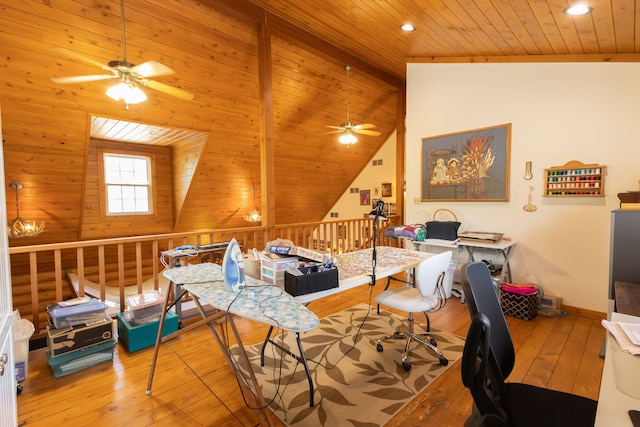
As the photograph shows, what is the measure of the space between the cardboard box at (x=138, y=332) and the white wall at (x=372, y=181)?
4.98 m

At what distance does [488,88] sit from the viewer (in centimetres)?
375

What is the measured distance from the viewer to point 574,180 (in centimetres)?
319

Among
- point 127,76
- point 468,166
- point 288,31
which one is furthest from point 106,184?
point 468,166

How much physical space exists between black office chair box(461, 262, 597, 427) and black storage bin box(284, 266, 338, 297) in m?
0.81

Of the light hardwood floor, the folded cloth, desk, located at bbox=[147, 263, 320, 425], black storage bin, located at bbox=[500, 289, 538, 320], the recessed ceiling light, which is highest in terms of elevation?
the recessed ceiling light

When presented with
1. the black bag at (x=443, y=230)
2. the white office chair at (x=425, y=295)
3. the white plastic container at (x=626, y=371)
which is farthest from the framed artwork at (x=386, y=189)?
the white plastic container at (x=626, y=371)

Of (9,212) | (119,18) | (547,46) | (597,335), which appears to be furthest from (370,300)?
(9,212)

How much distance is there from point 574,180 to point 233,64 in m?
4.28

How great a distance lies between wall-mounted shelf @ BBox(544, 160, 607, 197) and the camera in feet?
10.1

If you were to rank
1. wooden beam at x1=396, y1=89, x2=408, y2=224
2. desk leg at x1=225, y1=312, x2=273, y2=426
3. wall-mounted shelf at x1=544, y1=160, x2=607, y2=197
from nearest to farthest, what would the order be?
desk leg at x1=225, y1=312, x2=273, y2=426 → wall-mounted shelf at x1=544, y1=160, x2=607, y2=197 → wooden beam at x1=396, y1=89, x2=408, y2=224

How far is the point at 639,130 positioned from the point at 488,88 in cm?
146

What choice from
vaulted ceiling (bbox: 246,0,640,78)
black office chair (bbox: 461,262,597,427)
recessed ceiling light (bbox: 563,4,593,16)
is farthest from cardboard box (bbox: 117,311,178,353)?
recessed ceiling light (bbox: 563,4,593,16)

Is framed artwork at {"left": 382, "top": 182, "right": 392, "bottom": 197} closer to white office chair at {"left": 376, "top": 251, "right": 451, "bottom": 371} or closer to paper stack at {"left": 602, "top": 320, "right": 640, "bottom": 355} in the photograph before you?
white office chair at {"left": 376, "top": 251, "right": 451, "bottom": 371}

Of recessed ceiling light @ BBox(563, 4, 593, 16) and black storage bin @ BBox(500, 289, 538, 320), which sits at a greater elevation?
recessed ceiling light @ BBox(563, 4, 593, 16)
